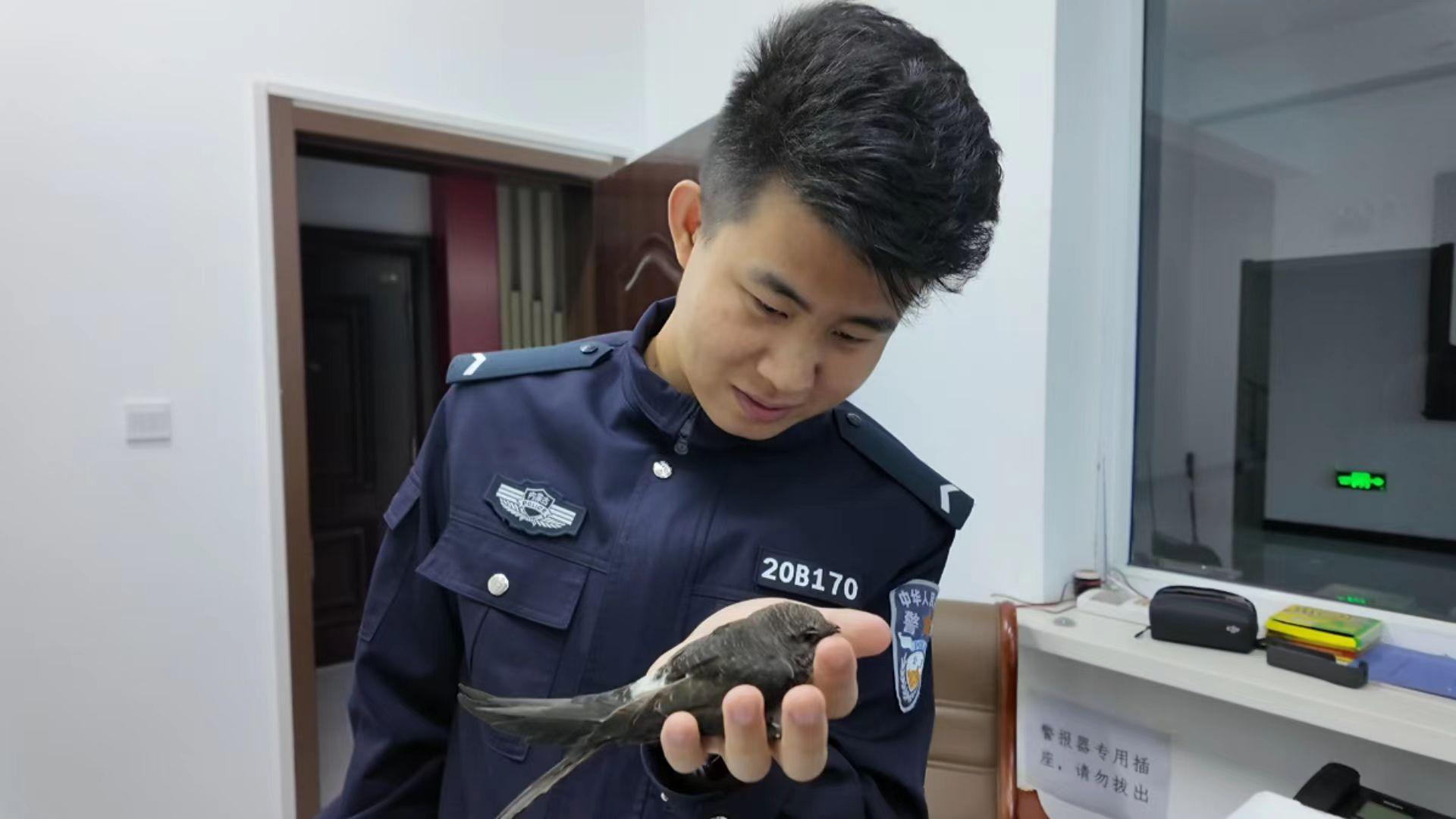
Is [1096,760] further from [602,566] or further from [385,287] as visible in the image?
[385,287]

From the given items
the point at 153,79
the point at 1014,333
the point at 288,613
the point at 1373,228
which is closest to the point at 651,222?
the point at 1014,333

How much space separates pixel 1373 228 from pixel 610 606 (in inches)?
53.1

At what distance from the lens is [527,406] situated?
Result: 752 mm

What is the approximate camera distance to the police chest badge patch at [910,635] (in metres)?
0.69

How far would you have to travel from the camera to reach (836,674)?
0.48 meters

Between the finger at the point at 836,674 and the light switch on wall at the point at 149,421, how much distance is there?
1926 mm

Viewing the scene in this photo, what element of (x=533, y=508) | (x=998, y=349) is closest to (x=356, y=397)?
(x=998, y=349)

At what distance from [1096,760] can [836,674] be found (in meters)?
1.15

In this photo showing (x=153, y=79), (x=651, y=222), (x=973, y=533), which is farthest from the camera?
(x=651, y=222)

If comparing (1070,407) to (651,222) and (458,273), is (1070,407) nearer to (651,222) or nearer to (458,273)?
(651,222)

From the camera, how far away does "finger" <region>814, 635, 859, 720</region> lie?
1.55ft

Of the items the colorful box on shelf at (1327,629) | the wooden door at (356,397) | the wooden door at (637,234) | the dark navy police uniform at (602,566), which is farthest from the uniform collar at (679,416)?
the wooden door at (356,397)

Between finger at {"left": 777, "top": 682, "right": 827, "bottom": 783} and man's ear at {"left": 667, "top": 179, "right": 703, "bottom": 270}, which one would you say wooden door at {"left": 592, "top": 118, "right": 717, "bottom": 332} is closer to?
man's ear at {"left": 667, "top": 179, "right": 703, "bottom": 270}

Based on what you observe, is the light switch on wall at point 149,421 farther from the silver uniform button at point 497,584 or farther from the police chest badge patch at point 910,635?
the police chest badge patch at point 910,635
